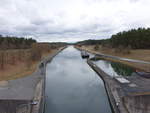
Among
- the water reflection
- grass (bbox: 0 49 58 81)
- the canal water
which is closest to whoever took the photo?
the canal water

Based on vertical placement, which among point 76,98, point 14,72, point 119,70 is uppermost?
point 14,72

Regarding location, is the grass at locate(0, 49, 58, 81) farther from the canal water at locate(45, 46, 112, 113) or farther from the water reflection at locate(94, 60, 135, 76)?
the water reflection at locate(94, 60, 135, 76)

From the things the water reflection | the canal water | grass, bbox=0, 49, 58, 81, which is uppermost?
grass, bbox=0, 49, 58, 81

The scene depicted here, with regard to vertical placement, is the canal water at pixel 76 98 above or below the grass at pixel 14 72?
below

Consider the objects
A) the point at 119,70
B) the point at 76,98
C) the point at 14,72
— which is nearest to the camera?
the point at 76,98

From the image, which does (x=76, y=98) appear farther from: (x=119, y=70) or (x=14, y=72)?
(x=119, y=70)

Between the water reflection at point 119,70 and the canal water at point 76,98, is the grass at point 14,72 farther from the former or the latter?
the water reflection at point 119,70

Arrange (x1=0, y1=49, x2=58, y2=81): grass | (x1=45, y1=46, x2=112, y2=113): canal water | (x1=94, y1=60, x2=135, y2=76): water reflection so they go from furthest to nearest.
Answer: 1. (x1=94, y1=60, x2=135, y2=76): water reflection
2. (x1=0, y1=49, x2=58, y2=81): grass
3. (x1=45, y1=46, x2=112, y2=113): canal water

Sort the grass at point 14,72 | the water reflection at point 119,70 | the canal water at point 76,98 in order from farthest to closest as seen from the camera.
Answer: the water reflection at point 119,70
the grass at point 14,72
the canal water at point 76,98

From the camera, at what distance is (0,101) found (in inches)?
354

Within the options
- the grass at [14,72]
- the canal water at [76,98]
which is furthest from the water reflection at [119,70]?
the grass at [14,72]

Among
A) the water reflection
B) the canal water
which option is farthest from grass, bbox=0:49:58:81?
the water reflection

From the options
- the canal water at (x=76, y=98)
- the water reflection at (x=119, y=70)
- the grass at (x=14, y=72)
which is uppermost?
the grass at (x=14, y=72)

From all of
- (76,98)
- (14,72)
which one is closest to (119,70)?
(76,98)
